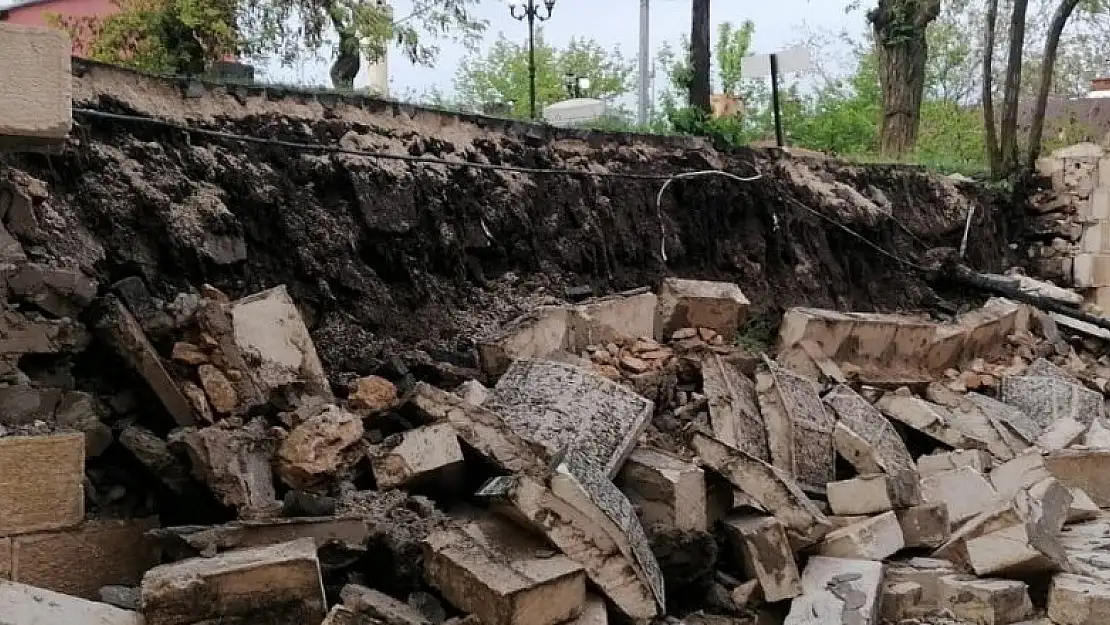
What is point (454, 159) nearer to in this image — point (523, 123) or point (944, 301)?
point (523, 123)

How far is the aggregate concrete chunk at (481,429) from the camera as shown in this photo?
3.88 metres

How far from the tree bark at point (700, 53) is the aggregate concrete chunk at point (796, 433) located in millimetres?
6558

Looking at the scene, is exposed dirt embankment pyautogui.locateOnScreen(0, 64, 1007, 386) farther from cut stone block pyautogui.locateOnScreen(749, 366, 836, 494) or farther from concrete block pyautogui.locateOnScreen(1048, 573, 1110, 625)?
concrete block pyautogui.locateOnScreen(1048, 573, 1110, 625)

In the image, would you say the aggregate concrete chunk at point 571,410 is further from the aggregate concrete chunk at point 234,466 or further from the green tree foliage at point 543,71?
the green tree foliage at point 543,71

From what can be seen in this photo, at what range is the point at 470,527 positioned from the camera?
354 centimetres

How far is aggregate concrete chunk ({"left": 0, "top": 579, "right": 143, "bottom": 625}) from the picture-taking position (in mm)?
2545

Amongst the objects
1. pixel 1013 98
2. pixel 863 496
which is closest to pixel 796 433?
pixel 863 496

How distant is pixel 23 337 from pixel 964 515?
167 inches

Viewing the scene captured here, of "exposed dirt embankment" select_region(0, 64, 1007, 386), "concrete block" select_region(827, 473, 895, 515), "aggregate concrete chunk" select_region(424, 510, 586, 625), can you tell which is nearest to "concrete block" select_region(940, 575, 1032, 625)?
"concrete block" select_region(827, 473, 895, 515)

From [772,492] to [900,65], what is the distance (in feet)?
32.9

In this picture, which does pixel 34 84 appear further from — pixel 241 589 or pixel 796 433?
pixel 796 433

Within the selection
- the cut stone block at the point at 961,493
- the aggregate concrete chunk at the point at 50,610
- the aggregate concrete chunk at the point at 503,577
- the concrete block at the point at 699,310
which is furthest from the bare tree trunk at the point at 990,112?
the aggregate concrete chunk at the point at 50,610

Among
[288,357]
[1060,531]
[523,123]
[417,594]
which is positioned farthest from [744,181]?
[417,594]

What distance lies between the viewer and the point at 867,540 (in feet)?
14.7
